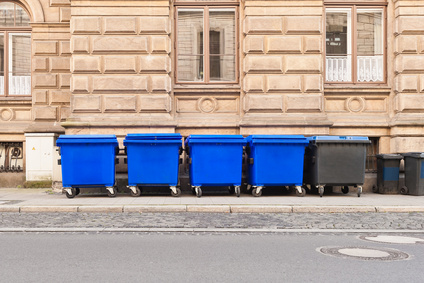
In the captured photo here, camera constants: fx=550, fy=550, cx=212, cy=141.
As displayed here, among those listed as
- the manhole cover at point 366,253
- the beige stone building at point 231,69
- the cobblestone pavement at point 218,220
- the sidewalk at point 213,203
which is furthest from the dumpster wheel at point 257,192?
the manhole cover at point 366,253

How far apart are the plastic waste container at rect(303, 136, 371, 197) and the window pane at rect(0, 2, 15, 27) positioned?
8.97m

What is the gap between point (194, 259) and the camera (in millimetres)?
5699

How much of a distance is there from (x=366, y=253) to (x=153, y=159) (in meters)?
6.40

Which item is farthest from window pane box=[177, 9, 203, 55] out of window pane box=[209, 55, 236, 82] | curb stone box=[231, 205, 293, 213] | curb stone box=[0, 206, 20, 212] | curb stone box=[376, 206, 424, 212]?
curb stone box=[376, 206, 424, 212]

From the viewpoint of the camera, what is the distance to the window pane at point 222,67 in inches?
546

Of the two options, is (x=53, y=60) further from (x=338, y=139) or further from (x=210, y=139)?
(x=338, y=139)

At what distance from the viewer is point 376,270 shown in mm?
5246

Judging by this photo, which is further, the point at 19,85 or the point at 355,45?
the point at 19,85

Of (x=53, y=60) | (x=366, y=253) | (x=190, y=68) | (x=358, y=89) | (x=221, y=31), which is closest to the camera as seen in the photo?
(x=366, y=253)

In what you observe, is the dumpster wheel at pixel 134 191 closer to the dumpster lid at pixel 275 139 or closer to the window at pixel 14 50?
the dumpster lid at pixel 275 139

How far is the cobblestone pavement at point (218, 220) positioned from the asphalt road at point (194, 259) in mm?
737

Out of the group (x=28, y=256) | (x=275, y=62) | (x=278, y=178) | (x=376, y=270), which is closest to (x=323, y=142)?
(x=278, y=178)

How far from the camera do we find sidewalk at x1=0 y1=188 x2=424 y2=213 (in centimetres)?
968

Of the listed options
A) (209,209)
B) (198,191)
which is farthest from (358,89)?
(209,209)
